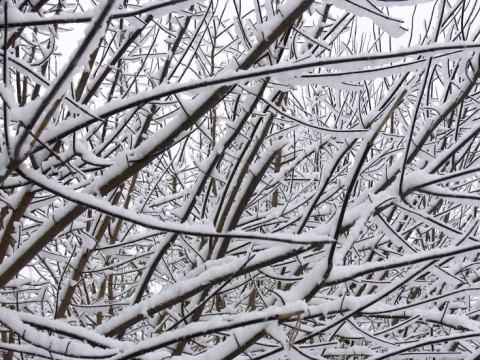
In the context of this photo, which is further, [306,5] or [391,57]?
[306,5]

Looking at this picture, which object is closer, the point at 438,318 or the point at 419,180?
the point at 419,180

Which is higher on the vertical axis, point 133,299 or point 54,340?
point 133,299

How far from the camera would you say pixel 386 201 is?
118 cm

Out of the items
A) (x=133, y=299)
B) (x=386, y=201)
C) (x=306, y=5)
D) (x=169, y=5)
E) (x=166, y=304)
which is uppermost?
(x=306, y=5)

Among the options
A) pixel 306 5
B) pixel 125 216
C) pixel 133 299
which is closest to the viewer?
pixel 125 216

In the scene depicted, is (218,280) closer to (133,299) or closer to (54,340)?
(54,340)

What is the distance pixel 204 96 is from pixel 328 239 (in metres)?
0.48

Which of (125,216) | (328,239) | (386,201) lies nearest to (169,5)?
(125,216)

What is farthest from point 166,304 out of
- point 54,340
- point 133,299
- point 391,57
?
point 391,57

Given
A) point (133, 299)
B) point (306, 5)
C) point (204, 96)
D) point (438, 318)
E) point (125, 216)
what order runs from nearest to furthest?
point (125, 216) → point (306, 5) → point (204, 96) → point (438, 318) → point (133, 299)

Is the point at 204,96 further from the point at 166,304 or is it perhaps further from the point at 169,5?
the point at 166,304

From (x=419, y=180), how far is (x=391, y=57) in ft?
1.48

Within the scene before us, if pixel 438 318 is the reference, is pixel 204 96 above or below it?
above

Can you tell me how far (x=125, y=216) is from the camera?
0.83 m
